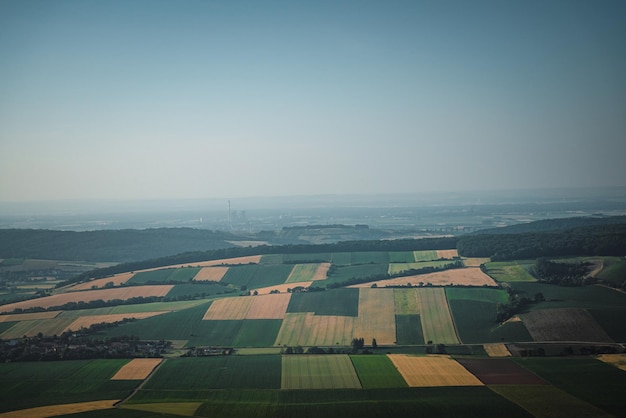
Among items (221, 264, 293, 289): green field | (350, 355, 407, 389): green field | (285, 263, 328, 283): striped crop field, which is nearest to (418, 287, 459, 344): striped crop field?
(350, 355, 407, 389): green field

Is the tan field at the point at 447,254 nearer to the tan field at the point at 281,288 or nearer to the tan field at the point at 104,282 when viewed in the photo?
the tan field at the point at 281,288

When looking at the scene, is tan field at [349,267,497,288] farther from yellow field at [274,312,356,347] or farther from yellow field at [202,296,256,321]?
yellow field at [202,296,256,321]

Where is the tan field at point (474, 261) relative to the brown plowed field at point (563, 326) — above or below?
above

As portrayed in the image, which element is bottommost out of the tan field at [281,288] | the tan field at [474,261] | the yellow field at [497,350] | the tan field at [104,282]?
the yellow field at [497,350]

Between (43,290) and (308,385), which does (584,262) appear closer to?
(308,385)

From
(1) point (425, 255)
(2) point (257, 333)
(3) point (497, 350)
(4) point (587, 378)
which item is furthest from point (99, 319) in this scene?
(1) point (425, 255)

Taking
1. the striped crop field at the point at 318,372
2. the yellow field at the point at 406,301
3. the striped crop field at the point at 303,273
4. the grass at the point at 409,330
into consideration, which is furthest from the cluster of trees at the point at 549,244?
the striped crop field at the point at 318,372

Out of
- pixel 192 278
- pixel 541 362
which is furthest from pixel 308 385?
pixel 192 278
